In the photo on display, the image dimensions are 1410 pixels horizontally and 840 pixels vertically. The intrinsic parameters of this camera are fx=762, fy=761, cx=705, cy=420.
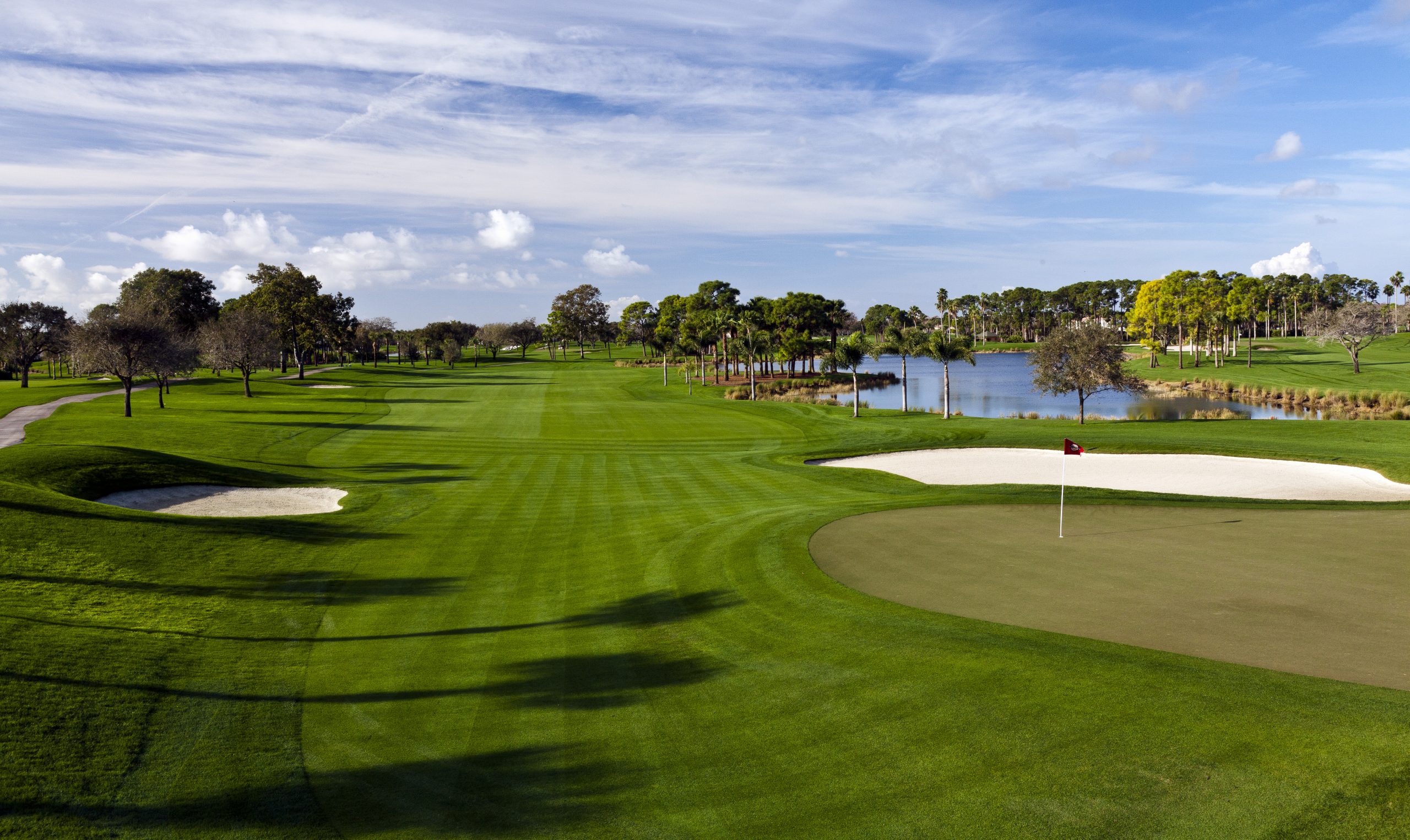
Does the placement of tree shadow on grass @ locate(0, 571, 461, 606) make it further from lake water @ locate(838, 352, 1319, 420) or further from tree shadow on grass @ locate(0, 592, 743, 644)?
lake water @ locate(838, 352, 1319, 420)

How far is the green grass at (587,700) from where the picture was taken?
7395 millimetres

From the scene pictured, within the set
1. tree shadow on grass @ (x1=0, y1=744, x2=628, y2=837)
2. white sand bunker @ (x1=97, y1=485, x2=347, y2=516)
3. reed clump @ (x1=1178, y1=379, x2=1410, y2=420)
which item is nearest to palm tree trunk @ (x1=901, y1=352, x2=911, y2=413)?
reed clump @ (x1=1178, y1=379, x2=1410, y2=420)

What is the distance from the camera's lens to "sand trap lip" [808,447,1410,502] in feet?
84.6

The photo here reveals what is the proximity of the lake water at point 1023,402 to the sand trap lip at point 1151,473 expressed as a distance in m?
21.9

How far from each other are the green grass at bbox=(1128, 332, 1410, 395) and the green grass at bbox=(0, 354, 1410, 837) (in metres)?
67.2

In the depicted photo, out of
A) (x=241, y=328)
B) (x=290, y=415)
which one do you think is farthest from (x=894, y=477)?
A: (x=241, y=328)

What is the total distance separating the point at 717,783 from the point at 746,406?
5450 centimetres

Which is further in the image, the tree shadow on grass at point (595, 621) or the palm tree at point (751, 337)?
the palm tree at point (751, 337)

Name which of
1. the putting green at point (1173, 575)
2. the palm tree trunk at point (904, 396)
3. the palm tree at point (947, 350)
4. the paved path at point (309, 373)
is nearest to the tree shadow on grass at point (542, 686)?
the putting green at point (1173, 575)

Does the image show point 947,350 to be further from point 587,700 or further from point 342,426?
point 587,700

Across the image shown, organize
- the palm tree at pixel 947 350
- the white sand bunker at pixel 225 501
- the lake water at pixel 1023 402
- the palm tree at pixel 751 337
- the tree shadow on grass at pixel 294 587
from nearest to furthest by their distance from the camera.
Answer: the tree shadow on grass at pixel 294 587
the white sand bunker at pixel 225 501
the palm tree at pixel 947 350
the lake water at pixel 1023 402
the palm tree at pixel 751 337

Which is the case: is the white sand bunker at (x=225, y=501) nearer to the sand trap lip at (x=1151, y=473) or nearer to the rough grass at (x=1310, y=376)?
the sand trap lip at (x=1151, y=473)

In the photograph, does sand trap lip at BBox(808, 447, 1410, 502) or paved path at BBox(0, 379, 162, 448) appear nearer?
sand trap lip at BBox(808, 447, 1410, 502)

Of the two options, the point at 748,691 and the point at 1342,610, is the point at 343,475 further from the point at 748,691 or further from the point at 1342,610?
the point at 1342,610
